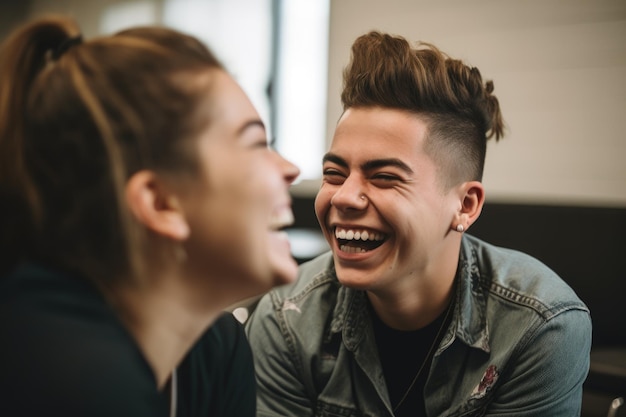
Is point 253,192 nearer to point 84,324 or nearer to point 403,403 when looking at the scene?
point 84,324

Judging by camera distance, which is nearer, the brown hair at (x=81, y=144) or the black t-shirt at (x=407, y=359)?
the brown hair at (x=81, y=144)

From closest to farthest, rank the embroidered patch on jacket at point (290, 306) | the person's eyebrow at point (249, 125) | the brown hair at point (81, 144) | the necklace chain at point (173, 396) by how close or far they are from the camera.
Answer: the brown hair at point (81, 144) → the person's eyebrow at point (249, 125) → the necklace chain at point (173, 396) → the embroidered patch on jacket at point (290, 306)

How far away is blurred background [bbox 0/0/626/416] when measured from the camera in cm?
249

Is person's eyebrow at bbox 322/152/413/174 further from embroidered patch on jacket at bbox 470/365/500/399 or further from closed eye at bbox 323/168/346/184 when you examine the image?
embroidered patch on jacket at bbox 470/365/500/399

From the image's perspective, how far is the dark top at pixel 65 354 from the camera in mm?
755

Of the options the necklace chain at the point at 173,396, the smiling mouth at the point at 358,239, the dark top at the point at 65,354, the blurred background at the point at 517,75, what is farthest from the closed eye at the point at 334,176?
the blurred background at the point at 517,75

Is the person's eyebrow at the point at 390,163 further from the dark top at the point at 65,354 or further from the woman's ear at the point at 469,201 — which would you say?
the dark top at the point at 65,354

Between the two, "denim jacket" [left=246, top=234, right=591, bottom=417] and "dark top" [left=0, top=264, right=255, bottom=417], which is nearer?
"dark top" [left=0, top=264, right=255, bottom=417]

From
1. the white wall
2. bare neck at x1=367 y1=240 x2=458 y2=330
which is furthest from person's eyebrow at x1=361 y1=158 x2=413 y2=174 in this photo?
the white wall

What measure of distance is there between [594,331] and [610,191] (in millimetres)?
850

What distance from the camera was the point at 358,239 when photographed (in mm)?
1561

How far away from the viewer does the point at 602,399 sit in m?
2.07

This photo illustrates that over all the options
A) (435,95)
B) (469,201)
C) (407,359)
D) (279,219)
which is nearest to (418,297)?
(407,359)

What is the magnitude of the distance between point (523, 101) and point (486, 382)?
6.78 feet
